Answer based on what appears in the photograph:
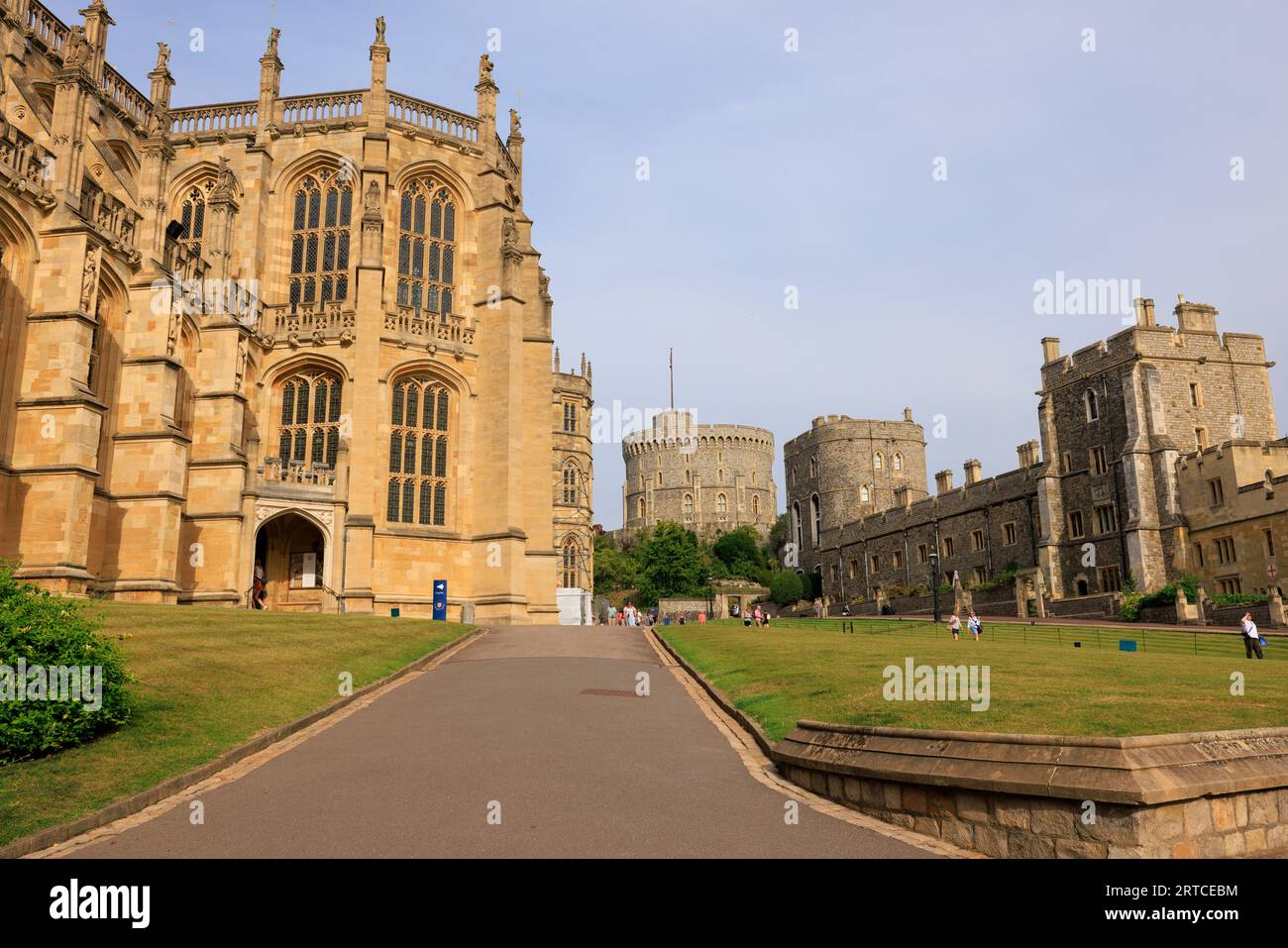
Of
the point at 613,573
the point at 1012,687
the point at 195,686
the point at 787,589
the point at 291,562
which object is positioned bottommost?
the point at 1012,687

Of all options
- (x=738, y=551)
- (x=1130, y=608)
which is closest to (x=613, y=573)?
(x=738, y=551)

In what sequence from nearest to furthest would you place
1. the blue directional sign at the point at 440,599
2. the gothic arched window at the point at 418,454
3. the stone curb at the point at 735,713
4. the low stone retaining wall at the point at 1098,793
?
the low stone retaining wall at the point at 1098,793
the stone curb at the point at 735,713
the blue directional sign at the point at 440,599
the gothic arched window at the point at 418,454

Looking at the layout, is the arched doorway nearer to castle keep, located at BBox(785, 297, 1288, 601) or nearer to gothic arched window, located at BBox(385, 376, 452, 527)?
gothic arched window, located at BBox(385, 376, 452, 527)

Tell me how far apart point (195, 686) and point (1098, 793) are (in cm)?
1211

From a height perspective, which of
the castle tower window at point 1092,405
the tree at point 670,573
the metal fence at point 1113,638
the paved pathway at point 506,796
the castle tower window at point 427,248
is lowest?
the paved pathway at point 506,796

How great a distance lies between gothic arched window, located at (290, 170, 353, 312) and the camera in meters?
38.3

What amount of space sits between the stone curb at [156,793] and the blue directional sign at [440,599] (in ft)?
58.2

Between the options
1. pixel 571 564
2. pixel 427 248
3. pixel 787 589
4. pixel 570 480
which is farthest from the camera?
pixel 787 589

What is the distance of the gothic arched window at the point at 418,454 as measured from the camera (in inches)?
1463

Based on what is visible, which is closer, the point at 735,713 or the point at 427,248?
the point at 735,713

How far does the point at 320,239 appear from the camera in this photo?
38.8 m

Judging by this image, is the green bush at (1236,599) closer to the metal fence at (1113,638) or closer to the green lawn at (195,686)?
the metal fence at (1113,638)

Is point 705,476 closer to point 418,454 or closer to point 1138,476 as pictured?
point 1138,476

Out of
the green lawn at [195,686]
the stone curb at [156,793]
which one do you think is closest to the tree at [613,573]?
the green lawn at [195,686]
